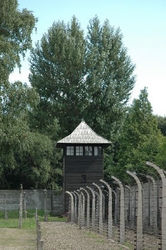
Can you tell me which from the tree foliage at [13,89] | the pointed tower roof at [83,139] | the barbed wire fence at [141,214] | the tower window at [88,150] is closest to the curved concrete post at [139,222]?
the barbed wire fence at [141,214]

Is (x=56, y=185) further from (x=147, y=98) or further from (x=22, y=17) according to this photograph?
(x=22, y=17)

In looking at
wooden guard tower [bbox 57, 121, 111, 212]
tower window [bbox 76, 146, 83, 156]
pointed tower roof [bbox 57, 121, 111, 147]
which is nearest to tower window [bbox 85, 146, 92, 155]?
wooden guard tower [bbox 57, 121, 111, 212]

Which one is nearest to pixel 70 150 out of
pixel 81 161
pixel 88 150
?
pixel 81 161

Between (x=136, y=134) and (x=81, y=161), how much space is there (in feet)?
25.1

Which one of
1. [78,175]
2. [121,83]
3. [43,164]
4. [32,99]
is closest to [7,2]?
[32,99]

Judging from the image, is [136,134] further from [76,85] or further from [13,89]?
[13,89]

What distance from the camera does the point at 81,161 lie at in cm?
4388

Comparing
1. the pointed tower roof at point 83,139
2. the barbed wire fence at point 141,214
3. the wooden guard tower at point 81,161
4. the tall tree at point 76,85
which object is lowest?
the barbed wire fence at point 141,214

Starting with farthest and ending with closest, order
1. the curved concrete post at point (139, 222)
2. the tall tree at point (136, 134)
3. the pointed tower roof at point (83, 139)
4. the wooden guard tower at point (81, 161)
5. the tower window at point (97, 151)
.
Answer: the tall tree at point (136, 134), the tower window at point (97, 151), the pointed tower roof at point (83, 139), the wooden guard tower at point (81, 161), the curved concrete post at point (139, 222)

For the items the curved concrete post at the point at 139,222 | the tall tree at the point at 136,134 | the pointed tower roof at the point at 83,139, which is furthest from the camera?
the tall tree at the point at 136,134

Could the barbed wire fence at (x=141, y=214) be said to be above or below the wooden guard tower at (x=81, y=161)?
below

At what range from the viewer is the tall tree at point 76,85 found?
51875 mm

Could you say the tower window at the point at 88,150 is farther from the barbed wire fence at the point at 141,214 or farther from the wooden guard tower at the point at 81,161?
the barbed wire fence at the point at 141,214

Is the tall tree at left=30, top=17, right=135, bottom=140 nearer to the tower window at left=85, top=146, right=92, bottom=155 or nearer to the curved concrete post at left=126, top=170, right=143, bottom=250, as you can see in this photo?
the tower window at left=85, top=146, right=92, bottom=155
